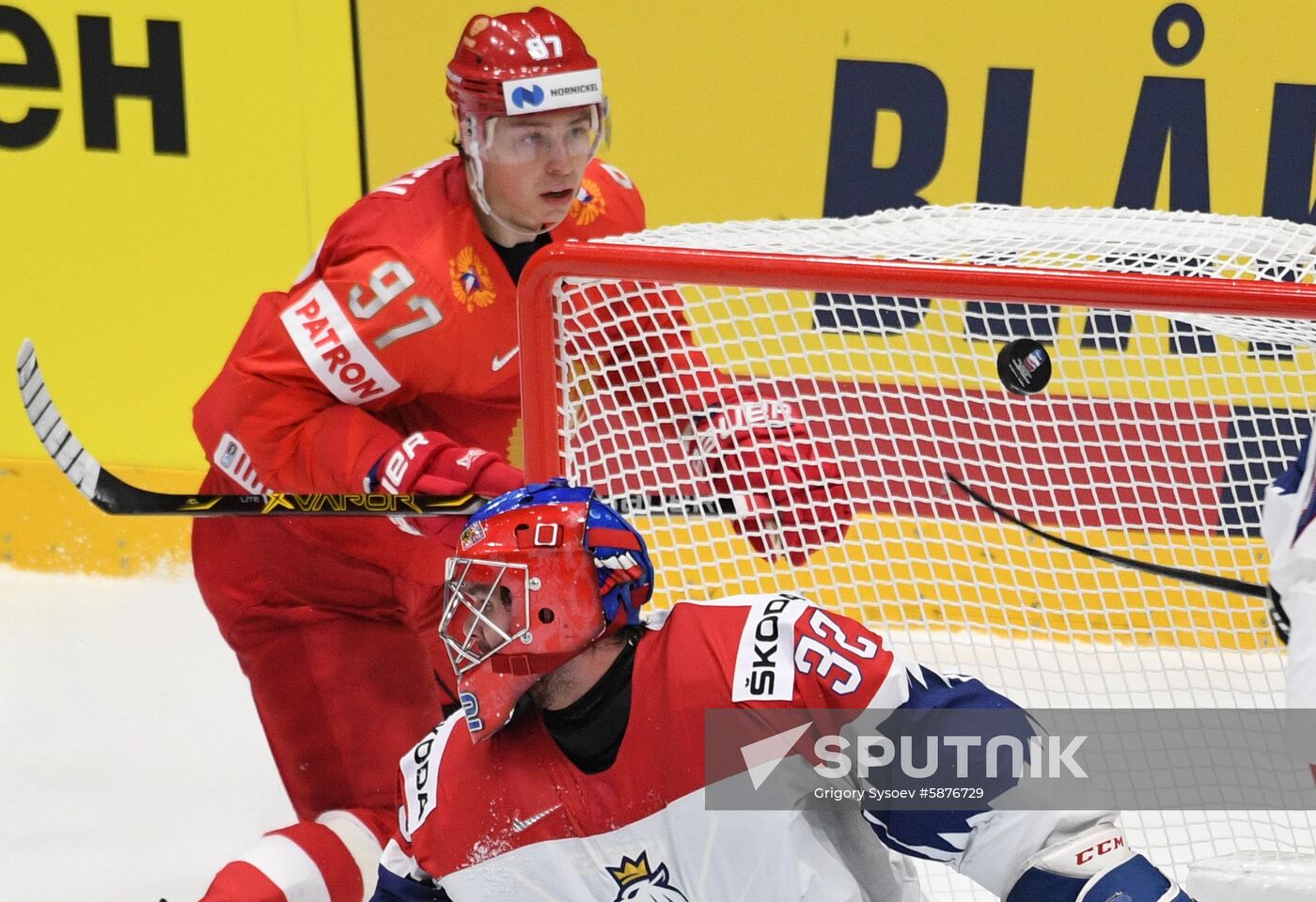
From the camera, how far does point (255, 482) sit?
2676 mm

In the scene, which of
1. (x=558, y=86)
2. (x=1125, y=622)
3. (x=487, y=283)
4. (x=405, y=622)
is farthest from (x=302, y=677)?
(x=1125, y=622)

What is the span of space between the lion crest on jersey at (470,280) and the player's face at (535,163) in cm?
8

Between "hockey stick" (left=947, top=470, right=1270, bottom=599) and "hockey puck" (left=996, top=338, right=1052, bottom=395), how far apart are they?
0.32m

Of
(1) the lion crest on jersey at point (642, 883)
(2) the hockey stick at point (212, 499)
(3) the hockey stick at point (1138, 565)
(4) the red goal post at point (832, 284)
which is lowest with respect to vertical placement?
(1) the lion crest on jersey at point (642, 883)

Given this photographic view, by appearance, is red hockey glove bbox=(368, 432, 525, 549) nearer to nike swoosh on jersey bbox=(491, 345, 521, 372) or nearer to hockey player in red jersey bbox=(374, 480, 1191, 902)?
nike swoosh on jersey bbox=(491, 345, 521, 372)

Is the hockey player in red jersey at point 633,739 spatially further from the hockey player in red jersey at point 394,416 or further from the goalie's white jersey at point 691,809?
the hockey player in red jersey at point 394,416

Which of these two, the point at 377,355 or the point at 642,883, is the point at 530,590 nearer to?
the point at 642,883

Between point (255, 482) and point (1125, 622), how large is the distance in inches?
54.0

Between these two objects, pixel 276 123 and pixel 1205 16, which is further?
pixel 276 123

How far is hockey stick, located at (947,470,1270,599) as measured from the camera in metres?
2.50

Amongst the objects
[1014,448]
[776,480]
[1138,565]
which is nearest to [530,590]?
[776,480]

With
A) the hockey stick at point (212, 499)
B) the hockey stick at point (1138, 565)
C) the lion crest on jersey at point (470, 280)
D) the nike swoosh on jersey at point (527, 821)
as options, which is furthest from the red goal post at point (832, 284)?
the nike swoosh on jersey at point (527, 821)

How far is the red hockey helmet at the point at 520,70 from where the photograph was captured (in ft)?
8.20

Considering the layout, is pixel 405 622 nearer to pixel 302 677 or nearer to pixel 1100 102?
pixel 302 677
